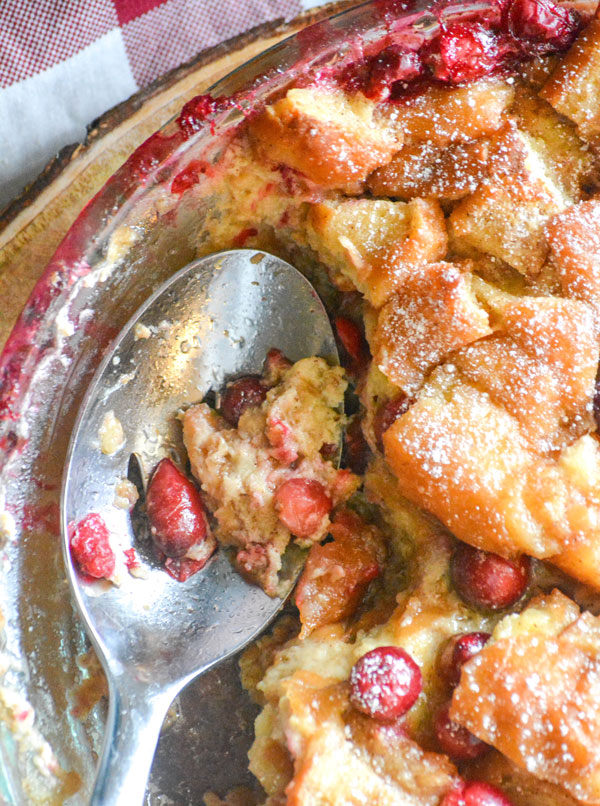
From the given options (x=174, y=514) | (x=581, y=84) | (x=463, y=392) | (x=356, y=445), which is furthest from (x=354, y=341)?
(x=581, y=84)

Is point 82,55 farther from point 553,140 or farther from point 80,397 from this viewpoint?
point 553,140

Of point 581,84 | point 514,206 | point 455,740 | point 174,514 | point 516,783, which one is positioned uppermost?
point 581,84

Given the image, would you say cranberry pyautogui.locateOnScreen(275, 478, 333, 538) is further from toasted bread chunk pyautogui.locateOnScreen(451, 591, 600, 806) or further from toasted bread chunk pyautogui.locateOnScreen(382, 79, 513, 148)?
toasted bread chunk pyautogui.locateOnScreen(382, 79, 513, 148)

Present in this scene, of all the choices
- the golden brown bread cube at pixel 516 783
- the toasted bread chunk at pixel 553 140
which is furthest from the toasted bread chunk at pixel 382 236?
the golden brown bread cube at pixel 516 783

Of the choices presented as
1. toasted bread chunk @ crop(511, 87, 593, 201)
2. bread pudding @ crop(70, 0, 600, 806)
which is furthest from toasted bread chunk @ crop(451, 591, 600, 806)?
toasted bread chunk @ crop(511, 87, 593, 201)

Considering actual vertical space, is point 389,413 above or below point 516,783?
above

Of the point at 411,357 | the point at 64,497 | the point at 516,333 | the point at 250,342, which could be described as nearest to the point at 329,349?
the point at 250,342

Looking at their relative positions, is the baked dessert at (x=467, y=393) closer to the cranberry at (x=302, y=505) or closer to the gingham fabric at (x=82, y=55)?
the cranberry at (x=302, y=505)
